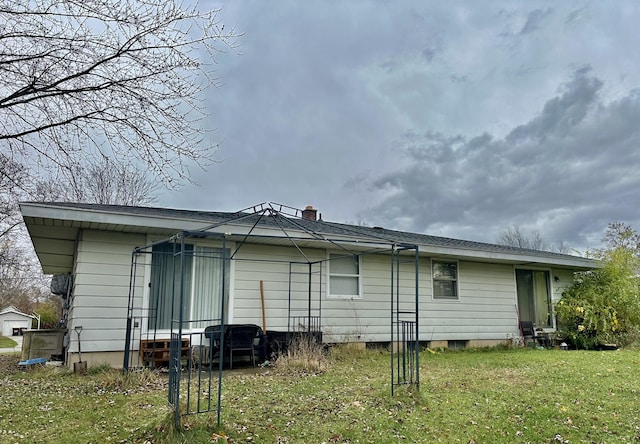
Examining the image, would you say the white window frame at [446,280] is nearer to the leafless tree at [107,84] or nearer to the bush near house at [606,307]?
the bush near house at [606,307]

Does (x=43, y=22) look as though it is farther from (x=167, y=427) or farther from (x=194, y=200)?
(x=194, y=200)

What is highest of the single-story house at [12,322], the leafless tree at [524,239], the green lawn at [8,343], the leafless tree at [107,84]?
the leafless tree at [524,239]

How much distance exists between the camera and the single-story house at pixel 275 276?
23.4 feet

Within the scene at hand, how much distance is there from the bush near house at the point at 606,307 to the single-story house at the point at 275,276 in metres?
0.58

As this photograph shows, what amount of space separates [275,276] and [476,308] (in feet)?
18.5

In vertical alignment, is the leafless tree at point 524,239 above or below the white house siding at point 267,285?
above

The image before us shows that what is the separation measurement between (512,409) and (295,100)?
282 inches

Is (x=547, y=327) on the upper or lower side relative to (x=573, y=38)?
lower

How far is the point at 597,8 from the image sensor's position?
845 centimetres

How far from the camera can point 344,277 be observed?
9.84m

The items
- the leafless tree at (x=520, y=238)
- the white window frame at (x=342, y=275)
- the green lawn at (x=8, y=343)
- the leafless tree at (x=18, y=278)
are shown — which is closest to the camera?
the white window frame at (x=342, y=275)

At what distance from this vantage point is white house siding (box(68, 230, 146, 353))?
7.12 m

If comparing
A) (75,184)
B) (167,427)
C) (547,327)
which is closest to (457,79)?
(547,327)

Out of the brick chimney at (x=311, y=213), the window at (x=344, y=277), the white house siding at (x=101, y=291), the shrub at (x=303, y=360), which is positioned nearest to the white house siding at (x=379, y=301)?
the window at (x=344, y=277)
